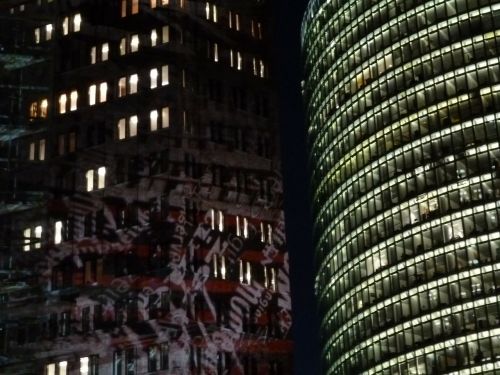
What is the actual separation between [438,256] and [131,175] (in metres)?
43.3

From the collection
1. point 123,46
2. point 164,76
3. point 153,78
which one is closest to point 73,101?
point 123,46

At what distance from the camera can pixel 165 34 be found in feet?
322

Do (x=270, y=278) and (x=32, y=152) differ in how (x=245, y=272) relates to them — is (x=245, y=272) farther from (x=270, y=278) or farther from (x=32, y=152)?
(x=32, y=152)

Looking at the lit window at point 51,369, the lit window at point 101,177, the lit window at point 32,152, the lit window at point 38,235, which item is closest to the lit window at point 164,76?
the lit window at point 101,177

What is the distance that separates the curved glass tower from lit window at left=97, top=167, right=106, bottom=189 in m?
44.5

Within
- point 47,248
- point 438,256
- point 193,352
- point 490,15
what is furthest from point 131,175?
point 490,15

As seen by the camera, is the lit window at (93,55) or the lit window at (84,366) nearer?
the lit window at (84,366)

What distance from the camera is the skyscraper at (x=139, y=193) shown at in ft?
292

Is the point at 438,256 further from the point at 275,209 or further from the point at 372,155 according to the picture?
the point at 275,209

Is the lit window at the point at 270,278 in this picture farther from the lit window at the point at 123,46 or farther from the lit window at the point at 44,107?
the lit window at the point at 44,107

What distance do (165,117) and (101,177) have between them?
8.47 metres

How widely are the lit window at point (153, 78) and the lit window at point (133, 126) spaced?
138 inches

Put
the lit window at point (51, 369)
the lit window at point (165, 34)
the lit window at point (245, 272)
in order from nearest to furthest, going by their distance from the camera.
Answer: the lit window at point (51, 369), the lit window at point (245, 272), the lit window at point (165, 34)

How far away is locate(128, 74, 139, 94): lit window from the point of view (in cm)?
9719
